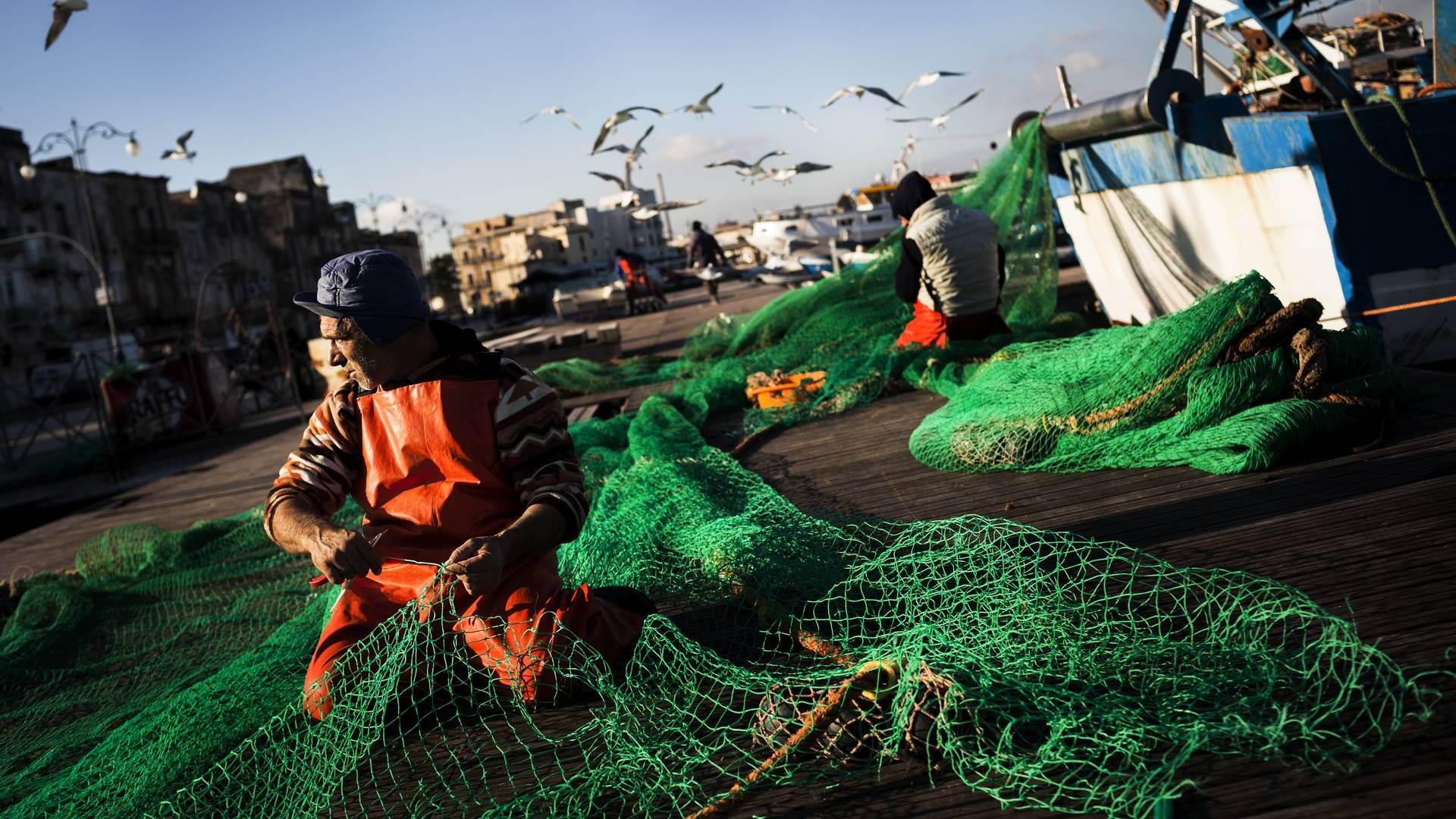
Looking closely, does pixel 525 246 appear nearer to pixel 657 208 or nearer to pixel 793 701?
pixel 657 208

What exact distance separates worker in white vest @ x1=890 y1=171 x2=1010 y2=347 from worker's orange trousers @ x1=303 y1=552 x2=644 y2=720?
15.0ft

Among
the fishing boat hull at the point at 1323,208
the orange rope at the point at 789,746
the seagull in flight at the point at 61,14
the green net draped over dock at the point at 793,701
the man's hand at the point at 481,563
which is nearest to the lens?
the green net draped over dock at the point at 793,701

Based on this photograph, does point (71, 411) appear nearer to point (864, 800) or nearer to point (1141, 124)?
point (1141, 124)

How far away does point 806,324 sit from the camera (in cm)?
912

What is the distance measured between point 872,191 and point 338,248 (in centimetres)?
4760

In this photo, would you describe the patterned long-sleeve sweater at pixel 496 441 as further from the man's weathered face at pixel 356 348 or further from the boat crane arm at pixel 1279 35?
the boat crane arm at pixel 1279 35

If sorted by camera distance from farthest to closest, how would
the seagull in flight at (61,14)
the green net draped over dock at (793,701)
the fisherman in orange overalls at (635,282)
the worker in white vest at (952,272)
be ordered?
the fisherman in orange overalls at (635,282) → the seagull in flight at (61,14) → the worker in white vest at (952,272) → the green net draped over dock at (793,701)

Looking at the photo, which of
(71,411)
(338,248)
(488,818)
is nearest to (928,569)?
(488,818)

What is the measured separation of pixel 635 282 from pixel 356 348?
2405 centimetres

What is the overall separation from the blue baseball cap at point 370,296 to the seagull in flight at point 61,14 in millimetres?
7298

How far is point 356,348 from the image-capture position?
108 inches

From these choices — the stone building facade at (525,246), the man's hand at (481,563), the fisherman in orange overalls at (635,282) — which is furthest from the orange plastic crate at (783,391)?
the stone building facade at (525,246)

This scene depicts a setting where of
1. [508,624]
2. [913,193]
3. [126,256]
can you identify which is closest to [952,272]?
[913,193]

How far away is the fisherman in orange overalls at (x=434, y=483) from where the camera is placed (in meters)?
2.59
